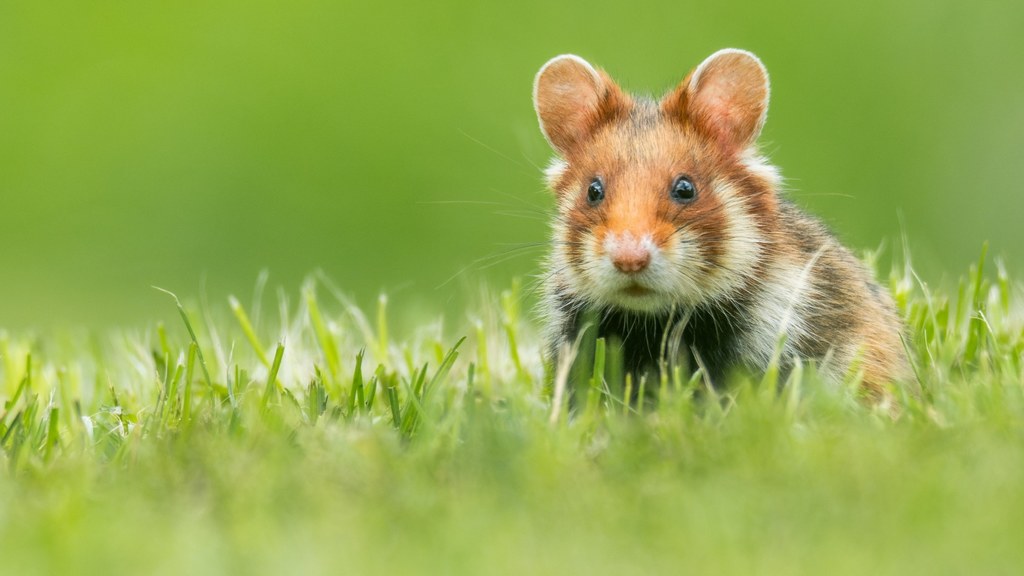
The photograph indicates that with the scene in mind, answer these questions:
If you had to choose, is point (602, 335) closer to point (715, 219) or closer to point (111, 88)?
point (715, 219)

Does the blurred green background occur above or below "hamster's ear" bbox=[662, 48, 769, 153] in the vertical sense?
below

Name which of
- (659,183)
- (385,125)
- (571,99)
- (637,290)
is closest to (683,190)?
(659,183)

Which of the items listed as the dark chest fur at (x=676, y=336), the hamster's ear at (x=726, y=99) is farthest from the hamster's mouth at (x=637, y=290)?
the hamster's ear at (x=726, y=99)

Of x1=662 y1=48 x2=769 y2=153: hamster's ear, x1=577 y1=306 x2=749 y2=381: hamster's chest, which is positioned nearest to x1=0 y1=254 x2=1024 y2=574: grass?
x1=577 y1=306 x2=749 y2=381: hamster's chest

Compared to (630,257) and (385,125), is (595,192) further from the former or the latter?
(385,125)

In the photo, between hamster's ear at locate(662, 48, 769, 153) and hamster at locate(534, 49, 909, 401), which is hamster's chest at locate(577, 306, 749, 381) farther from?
hamster's ear at locate(662, 48, 769, 153)
